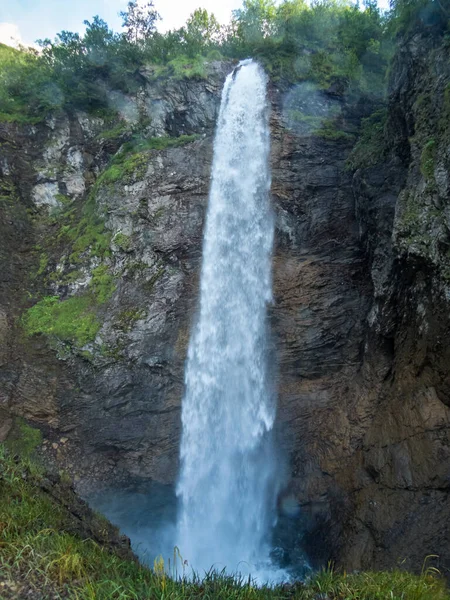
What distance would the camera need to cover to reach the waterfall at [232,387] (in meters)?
11.4

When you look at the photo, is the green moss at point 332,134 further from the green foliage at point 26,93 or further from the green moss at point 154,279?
the green foliage at point 26,93

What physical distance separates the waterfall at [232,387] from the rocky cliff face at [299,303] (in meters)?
0.50

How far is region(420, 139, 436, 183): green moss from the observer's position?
928 cm

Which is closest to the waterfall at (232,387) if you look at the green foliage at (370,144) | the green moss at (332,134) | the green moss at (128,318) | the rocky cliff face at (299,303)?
the rocky cliff face at (299,303)

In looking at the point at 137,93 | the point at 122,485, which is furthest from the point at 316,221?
the point at 137,93

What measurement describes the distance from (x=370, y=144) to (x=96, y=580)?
13959 millimetres

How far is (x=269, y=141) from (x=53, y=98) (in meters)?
11.0

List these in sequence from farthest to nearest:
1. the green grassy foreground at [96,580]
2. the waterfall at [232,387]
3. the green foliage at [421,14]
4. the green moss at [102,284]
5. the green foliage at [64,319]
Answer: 1. the green moss at [102,284]
2. the green foliage at [64,319]
3. the waterfall at [232,387]
4. the green foliage at [421,14]
5. the green grassy foreground at [96,580]

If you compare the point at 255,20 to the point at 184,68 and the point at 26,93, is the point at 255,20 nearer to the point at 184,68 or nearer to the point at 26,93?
the point at 184,68

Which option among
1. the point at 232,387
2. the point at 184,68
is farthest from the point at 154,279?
the point at 184,68

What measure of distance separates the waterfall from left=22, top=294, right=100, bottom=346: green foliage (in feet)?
11.6

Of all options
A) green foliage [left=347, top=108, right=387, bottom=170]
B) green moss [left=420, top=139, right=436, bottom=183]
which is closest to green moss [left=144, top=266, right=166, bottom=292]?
green foliage [left=347, top=108, right=387, bottom=170]

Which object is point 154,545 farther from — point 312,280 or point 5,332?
point 312,280

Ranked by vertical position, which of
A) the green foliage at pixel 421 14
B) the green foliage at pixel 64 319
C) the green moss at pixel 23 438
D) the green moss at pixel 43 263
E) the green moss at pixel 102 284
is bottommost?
the green moss at pixel 23 438
